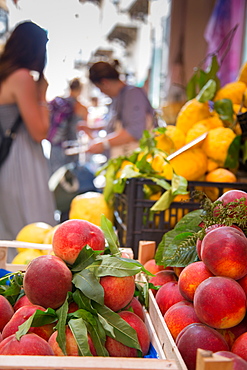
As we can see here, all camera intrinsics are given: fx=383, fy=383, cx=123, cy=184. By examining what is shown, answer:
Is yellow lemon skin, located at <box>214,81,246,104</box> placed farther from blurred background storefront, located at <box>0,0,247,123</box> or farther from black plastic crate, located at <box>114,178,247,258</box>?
black plastic crate, located at <box>114,178,247,258</box>

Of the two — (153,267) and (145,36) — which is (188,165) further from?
(145,36)

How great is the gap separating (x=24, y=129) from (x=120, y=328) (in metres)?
2.04

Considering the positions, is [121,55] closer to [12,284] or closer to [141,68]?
[141,68]

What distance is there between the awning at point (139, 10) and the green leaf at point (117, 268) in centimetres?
621

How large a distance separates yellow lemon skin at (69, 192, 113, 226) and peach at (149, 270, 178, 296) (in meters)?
0.70

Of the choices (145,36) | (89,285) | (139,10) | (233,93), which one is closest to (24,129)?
(233,93)

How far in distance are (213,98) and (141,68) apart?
6.53m

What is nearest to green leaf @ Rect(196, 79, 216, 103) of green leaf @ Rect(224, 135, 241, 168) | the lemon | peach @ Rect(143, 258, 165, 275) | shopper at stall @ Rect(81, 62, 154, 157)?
green leaf @ Rect(224, 135, 241, 168)

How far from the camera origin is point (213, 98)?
1769 millimetres

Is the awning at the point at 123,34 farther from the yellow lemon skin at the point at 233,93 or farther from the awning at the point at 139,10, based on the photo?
the yellow lemon skin at the point at 233,93

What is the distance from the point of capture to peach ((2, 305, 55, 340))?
0.77 m

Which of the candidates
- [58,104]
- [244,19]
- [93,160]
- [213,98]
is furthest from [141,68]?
[213,98]

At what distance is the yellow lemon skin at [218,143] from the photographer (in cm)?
150

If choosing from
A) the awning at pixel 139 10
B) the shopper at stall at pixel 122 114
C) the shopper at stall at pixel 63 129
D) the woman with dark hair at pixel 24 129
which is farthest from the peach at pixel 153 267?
the awning at pixel 139 10
